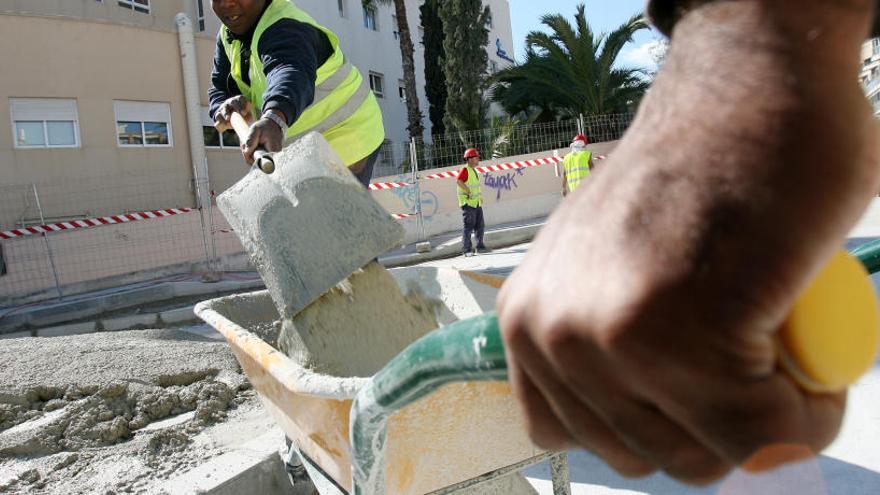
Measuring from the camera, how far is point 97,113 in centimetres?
1571

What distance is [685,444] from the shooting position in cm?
45

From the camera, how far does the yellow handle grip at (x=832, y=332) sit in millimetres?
447

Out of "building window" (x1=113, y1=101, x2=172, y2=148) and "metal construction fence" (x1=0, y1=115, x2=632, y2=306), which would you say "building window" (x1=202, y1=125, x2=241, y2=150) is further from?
"metal construction fence" (x1=0, y1=115, x2=632, y2=306)

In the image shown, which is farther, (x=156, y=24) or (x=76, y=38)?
(x=156, y=24)

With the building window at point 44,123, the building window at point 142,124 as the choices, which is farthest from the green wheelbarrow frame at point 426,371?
the building window at point 142,124

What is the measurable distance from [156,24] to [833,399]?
22.4 meters

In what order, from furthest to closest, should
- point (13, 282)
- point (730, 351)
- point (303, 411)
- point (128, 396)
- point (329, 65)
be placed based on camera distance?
point (13, 282)
point (128, 396)
point (329, 65)
point (303, 411)
point (730, 351)

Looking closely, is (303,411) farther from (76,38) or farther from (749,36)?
(76,38)

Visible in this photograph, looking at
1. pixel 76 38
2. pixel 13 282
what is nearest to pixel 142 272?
pixel 13 282

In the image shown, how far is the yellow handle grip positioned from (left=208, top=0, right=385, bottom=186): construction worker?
2338 mm

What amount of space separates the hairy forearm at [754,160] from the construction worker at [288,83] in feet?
7.49

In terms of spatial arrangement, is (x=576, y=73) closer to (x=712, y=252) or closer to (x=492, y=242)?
(x=492, y=242)

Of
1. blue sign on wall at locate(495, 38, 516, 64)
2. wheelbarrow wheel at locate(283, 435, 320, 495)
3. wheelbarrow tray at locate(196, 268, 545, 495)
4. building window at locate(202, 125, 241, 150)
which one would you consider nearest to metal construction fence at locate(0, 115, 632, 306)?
building window at locate(202, 125, 241, 150)

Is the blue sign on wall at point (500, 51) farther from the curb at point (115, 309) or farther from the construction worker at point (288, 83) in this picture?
the construction worker at point (288, 83)
